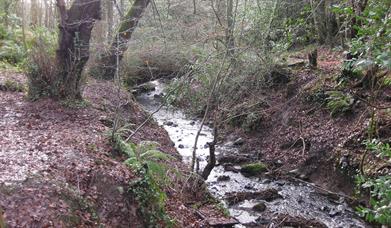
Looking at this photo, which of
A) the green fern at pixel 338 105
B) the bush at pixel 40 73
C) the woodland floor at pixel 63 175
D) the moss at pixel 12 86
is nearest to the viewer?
Answer: the woodland floor at pixel 63 175

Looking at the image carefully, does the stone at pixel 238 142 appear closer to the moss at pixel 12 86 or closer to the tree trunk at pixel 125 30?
the tree trunk at pixel 125 30

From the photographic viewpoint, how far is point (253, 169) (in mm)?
10641

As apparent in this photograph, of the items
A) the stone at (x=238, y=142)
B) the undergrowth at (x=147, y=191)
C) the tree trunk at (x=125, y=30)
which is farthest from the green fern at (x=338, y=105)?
the tree trunk at (x=125, y=30)

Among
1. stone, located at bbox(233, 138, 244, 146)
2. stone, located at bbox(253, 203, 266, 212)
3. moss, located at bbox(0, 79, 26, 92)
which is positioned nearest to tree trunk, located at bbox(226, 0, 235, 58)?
stone, located at bbox(253, 203, 266, 212)

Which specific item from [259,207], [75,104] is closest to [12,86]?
[75,104]

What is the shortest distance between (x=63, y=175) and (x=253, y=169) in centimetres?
623

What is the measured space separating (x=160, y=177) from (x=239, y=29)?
16.8 feet

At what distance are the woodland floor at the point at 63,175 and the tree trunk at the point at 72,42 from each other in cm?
56

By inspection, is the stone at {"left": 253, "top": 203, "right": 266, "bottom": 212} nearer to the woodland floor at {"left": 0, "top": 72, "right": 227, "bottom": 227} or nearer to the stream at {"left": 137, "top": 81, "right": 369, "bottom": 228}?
the stream at {"left": 137, "top": 81, "right": 369, "bottom": 228}

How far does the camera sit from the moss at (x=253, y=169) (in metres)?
10.6

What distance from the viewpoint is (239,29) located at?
1061 centimetres

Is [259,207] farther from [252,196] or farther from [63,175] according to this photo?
[63,175]

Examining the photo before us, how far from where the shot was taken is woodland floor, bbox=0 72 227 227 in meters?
4.64

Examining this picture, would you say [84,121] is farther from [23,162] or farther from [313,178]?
[313,178]
